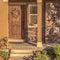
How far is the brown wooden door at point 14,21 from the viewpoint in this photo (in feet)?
76.0

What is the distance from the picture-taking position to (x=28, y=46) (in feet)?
69.1

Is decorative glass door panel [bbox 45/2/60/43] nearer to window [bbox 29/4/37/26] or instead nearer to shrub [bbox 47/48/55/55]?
window [bbox 29/4/37/26]

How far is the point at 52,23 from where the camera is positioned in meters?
22.9

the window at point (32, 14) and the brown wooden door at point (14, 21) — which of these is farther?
the brown wooden door at point (14, 21)

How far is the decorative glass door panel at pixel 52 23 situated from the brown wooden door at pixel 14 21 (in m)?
1.81

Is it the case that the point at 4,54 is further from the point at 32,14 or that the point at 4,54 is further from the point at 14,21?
the point at 32,14

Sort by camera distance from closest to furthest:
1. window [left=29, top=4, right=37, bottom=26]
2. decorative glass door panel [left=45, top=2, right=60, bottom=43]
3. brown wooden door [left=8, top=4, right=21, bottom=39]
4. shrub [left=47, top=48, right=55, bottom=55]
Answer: shrub [left=47, top=48, right=55, bottom=55] < decorative glass door panel [left=45, top=2, right=60, bottom=43] < window [left=29, top=4, right=37, bottom=26] < brown wooden door [left=8, top=4, right=21, bottom=39]

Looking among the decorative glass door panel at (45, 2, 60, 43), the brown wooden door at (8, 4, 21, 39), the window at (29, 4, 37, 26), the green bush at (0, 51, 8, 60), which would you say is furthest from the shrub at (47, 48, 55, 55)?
the brown wooden door at (8, 4, 21, 39)

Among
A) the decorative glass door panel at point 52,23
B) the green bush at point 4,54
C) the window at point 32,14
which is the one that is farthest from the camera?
the window at point 32,14

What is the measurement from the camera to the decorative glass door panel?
2272 cm

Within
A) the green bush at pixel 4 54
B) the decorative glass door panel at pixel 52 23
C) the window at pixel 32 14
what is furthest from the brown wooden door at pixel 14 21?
the green bush at pixel 4 54

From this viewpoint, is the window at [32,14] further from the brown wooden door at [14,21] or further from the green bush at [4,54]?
the green bush at [4,54]

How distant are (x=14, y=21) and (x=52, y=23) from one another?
2.43m

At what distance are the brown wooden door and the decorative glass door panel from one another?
1.81 meters
